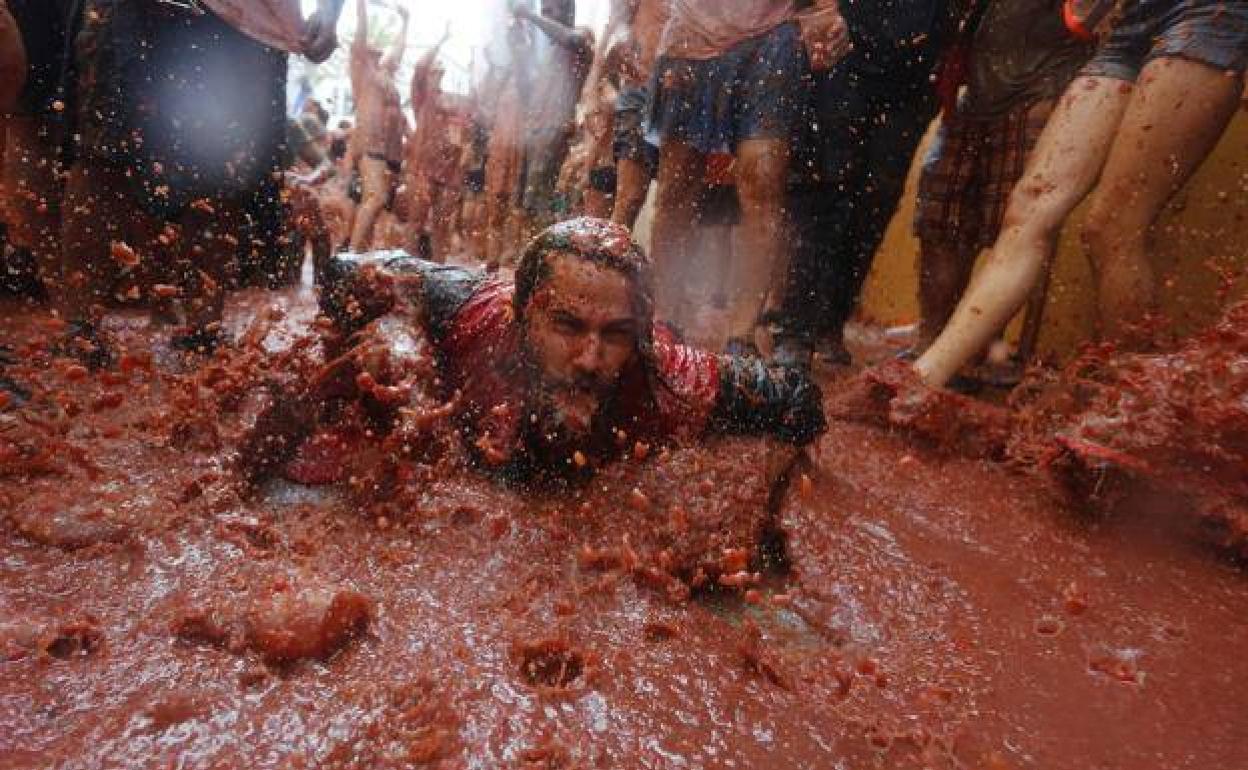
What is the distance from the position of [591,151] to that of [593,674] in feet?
16.2

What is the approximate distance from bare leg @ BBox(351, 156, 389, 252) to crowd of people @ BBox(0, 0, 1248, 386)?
221 cm

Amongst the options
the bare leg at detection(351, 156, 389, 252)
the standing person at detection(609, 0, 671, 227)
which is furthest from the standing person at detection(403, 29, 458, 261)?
the standing person at detection(609, 0, 671, 227)

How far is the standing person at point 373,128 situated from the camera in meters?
6.85

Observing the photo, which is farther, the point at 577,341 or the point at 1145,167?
the point at 1145,167

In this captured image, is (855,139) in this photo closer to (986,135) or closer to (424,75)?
(986,135)

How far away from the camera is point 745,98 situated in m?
3.13

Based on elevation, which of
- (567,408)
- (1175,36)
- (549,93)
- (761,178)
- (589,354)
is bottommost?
(567,408)

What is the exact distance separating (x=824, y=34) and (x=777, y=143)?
493mm

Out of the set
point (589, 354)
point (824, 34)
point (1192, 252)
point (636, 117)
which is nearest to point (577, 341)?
point (589, 354)

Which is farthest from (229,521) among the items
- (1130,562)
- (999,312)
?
(999,312)

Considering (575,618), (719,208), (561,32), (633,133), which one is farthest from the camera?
(561,32)

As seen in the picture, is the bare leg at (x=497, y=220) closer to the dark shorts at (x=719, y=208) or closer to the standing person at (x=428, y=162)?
the standing person at (x=428, y=162)

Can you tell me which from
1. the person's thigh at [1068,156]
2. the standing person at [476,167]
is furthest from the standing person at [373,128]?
the person's thigh at [1068,156]

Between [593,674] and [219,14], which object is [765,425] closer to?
[593,674]
